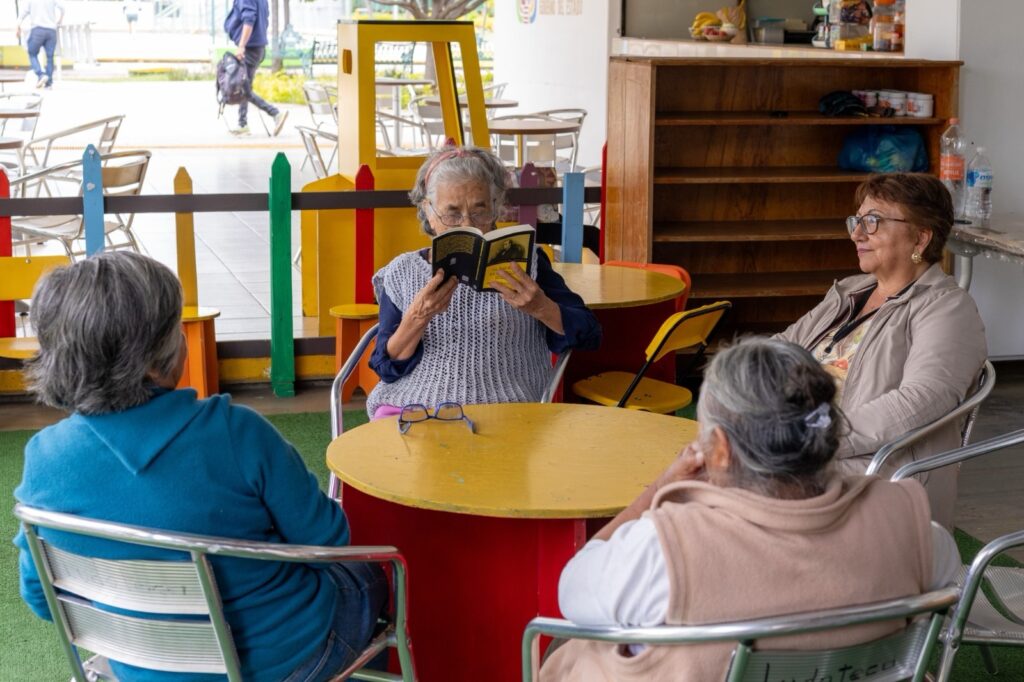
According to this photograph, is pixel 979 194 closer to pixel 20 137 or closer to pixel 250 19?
pixel 20 137

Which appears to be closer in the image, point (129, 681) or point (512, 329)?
point (129, 681)

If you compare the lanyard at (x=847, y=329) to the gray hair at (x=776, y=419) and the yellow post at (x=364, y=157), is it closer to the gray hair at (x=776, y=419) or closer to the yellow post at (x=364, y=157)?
the gray hair at (x=776, y=419)

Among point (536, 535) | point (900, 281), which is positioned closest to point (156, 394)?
point (536, 535)

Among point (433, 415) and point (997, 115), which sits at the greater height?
point (997, 115)

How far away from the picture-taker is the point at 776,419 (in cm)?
168

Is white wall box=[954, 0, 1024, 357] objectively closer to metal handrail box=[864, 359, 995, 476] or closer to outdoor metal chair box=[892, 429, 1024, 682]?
metal handrail box=[864, 359, 995, 476]

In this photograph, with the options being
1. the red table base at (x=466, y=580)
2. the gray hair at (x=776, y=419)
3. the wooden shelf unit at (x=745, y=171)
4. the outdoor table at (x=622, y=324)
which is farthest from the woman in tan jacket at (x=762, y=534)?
the wooden shelf unit at (x=745, y=171)

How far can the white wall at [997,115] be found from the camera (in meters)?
5.54

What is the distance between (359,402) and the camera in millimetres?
5504

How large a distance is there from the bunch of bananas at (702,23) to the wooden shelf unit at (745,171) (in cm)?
387

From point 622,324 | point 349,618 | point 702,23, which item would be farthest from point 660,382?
point 702,23

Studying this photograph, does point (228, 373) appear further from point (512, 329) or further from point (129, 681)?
point (129, 681)

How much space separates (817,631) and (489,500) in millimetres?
767

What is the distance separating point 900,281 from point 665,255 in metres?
2.97
